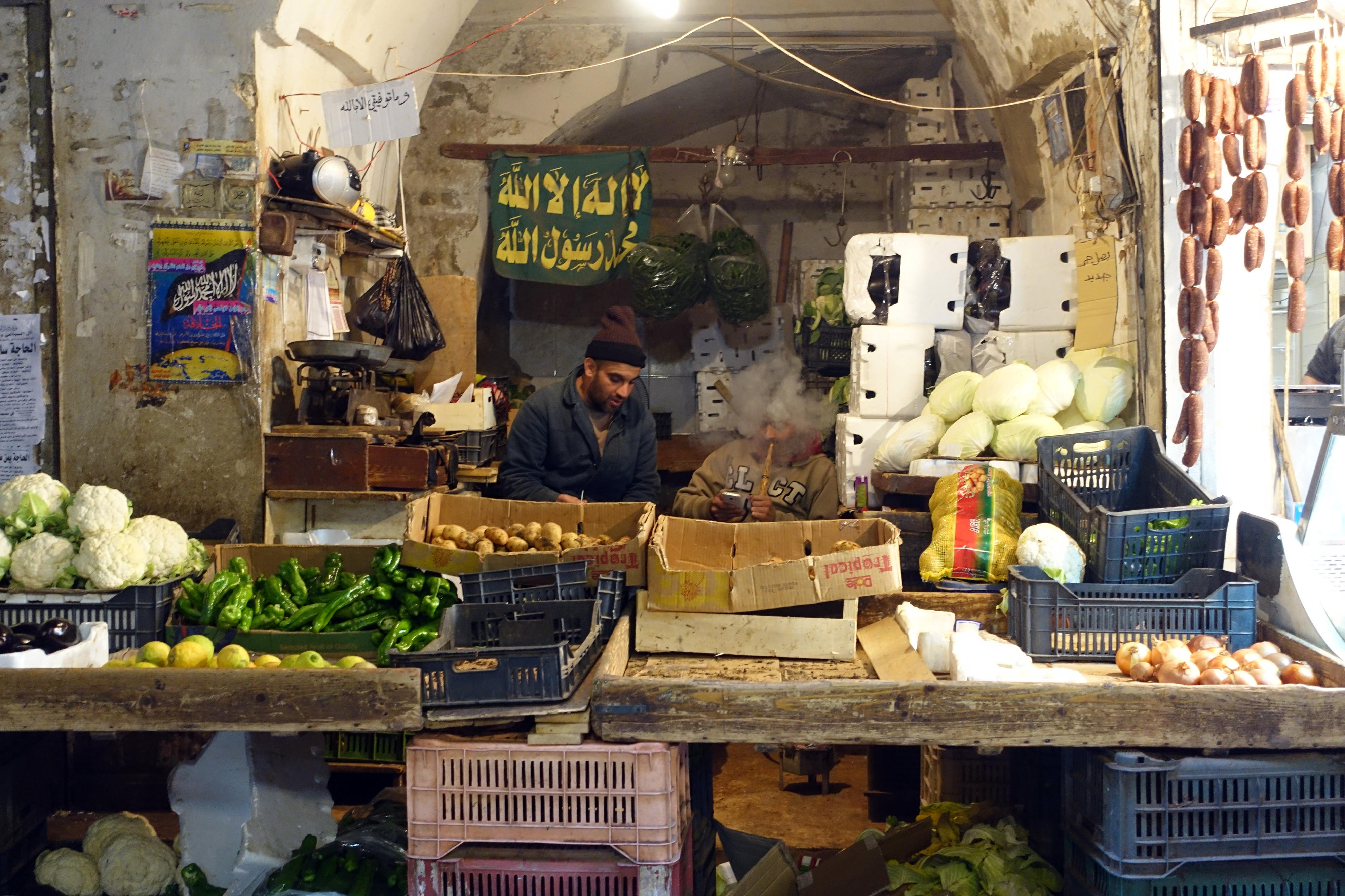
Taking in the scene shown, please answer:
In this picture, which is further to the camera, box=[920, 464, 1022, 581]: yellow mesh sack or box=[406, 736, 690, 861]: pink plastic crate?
box=[920, 464, 1022, 581]: yellow mesh sack

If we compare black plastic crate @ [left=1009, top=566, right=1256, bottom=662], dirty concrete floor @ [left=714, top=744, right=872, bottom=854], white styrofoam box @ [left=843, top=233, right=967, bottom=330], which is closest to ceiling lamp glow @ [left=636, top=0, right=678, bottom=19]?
white styrofoam box @ [left=843, top=233, right=967, bottom=330]

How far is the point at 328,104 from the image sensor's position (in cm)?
493

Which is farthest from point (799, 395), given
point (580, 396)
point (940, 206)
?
point (580, 396)

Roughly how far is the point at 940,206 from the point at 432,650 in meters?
5.67

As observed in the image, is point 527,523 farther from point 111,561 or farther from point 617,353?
point 111,561

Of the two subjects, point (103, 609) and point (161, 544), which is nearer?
point (103, 609)

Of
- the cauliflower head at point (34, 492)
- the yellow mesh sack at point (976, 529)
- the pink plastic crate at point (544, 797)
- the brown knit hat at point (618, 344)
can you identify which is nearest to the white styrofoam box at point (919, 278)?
the brown knit hat at point (618, 344)

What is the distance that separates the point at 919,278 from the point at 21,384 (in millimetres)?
4300

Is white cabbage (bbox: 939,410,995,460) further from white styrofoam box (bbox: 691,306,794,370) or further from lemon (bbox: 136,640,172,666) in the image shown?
white styrofoam box (bbox: 691,306,794,370)

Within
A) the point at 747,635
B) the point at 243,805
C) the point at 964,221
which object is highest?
the point at 964,221

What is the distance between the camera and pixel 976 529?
383cm

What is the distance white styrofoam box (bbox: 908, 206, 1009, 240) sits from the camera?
24.2 feet

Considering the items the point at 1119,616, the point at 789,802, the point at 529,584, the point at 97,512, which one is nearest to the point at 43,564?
the point at 97,512

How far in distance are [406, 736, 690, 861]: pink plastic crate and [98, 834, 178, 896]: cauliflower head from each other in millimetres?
1100
